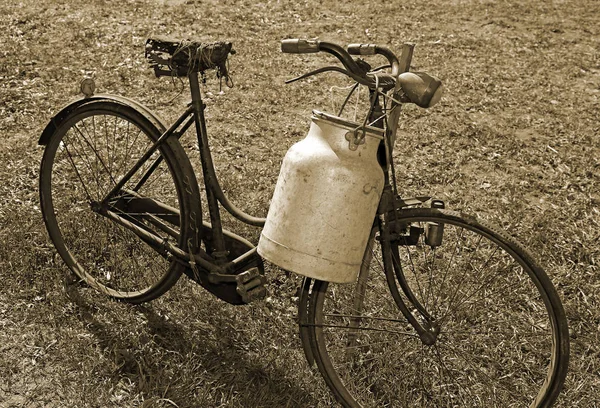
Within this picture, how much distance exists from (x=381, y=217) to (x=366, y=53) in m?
0.72

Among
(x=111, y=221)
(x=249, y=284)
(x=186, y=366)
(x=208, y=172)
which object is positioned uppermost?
(x=208, y=172)

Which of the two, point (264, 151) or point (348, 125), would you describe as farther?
point (264, 151)

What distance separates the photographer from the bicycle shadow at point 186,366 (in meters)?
3.74

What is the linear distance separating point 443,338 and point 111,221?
2302 mm

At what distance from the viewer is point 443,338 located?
398 cm

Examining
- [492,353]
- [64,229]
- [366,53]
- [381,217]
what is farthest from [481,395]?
[64,229]

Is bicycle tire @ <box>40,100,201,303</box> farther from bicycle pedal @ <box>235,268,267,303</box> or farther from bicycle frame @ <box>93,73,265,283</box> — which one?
bicycle pedal @ <box>235,268,267,303</box>

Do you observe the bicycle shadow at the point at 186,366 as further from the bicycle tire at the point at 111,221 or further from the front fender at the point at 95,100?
the front fender at the point at 95,100

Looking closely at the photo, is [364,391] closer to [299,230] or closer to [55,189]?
[299,230]

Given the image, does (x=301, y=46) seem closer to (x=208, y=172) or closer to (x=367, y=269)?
(x=208, y=172)

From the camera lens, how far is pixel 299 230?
303cm

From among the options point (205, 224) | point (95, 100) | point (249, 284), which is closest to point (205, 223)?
point (205, 224)

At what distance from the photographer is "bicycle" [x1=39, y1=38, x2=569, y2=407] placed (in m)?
3.08

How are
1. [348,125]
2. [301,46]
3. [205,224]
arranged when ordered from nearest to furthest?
[348,125], [301,46], [205,224]
